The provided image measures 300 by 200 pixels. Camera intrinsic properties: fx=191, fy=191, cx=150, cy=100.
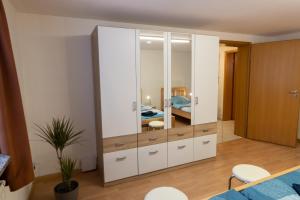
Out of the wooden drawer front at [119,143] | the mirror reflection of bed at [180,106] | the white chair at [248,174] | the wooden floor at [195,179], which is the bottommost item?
the wooden floor at [195,179]

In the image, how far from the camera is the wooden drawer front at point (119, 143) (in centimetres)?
237

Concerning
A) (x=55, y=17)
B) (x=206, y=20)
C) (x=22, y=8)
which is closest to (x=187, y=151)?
(x=206, y=20)

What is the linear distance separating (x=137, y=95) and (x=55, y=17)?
148 centimetres

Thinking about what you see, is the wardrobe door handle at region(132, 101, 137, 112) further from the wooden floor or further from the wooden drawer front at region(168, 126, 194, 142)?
the wooden floor

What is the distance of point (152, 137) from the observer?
8.59 feet

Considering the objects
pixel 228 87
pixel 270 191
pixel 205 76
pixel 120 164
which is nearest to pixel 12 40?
pixel 120 164

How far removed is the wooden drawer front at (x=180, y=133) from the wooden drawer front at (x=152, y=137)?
0.27ft

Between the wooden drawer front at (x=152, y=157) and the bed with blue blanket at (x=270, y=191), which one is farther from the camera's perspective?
the wooden drawer front at (x=152, y=157)

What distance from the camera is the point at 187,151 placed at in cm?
289

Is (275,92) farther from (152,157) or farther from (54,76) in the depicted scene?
(54,76)

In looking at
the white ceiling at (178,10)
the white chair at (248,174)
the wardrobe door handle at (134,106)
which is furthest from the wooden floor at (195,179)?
the white ceiling at (178,10)

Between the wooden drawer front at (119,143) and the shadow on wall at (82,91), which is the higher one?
the shadow on wall at (82,91)

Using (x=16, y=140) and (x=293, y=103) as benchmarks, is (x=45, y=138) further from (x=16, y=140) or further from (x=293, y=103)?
(x=293, y=103)

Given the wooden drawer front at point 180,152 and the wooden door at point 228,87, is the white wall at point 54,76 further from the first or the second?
the wooden door at point 228,87
